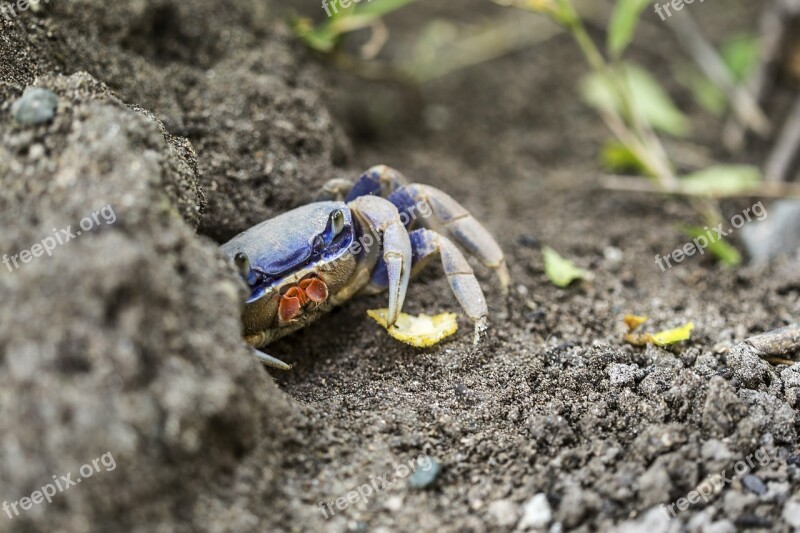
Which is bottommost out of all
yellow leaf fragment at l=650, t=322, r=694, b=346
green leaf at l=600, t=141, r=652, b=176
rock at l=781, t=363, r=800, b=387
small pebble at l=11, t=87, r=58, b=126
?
rock at l=781, t=363, r=800, b=387

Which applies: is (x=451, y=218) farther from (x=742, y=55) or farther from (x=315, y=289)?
(x=742, y=55)

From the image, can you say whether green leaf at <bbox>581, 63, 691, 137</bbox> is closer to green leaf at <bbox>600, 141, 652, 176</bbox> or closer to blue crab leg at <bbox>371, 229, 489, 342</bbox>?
green leaf at <bbox>600, 141, 652, 176</bbox>

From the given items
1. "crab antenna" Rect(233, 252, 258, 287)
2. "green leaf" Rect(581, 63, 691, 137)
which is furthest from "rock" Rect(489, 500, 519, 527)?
"green leaf" Rect(581, 63, 691, 137)

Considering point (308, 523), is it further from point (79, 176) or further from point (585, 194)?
point (585, 194)

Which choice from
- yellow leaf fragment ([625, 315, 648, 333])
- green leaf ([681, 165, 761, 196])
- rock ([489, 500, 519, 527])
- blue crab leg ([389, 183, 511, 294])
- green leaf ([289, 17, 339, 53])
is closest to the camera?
rock ([489, 500, 519, 527])

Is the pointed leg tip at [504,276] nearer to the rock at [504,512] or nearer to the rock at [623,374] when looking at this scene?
the rock at [623,374]

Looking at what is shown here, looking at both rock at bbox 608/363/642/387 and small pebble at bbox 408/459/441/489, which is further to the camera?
rock at bbox 608/363/642/387

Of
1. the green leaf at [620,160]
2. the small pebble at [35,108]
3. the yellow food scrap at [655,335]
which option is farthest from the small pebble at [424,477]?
the green leaf at [620,160]

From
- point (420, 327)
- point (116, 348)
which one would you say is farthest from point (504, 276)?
point (116, 348)
